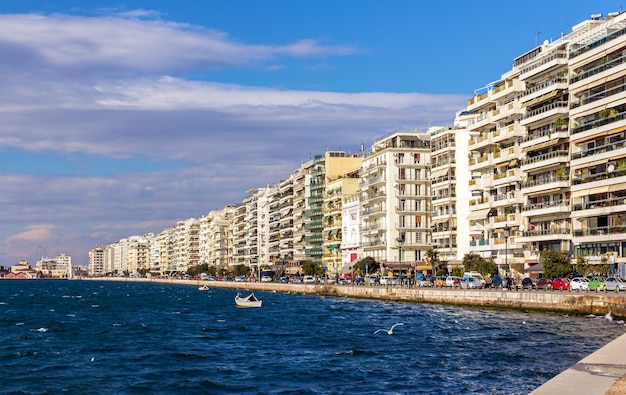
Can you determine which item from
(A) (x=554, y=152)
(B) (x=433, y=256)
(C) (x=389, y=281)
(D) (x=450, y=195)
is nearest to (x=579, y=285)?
(A) (x=554, y=152)

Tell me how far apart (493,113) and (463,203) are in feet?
59.2

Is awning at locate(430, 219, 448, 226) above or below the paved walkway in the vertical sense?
above

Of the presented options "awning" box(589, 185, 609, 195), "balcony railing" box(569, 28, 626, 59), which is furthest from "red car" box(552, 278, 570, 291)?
"balcony railing" box(569, 28, 626, 59)

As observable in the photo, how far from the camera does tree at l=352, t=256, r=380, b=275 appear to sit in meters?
134

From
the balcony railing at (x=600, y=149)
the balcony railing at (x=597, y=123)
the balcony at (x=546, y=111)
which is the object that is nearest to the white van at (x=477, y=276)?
the balcony railing at (x=600, y=149)

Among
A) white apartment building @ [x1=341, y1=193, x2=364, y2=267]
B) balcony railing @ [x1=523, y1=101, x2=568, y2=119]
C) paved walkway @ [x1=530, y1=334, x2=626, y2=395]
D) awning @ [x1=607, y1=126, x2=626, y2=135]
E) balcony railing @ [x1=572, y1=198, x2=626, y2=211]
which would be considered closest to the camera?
paved walkway @ [x1=530, y1=334, x2=626, y2=395]

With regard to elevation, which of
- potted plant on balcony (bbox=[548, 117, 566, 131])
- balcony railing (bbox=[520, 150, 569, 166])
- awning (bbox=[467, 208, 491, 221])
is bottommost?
awning (bbox=[467, 208, 491, 221])

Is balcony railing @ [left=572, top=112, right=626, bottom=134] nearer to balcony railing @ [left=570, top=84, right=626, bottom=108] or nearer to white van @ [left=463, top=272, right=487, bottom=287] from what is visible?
balcony railing @ [left=570, top=84, right=626, bottom=108]

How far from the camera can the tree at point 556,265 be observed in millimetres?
79938

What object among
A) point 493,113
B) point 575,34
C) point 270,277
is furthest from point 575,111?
point 270,277

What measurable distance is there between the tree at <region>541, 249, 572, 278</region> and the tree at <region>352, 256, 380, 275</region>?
173 ft

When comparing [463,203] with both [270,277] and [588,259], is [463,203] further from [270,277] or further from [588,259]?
[270,277]

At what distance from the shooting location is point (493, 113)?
336 ft

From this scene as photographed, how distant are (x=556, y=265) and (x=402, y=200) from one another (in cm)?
5854
